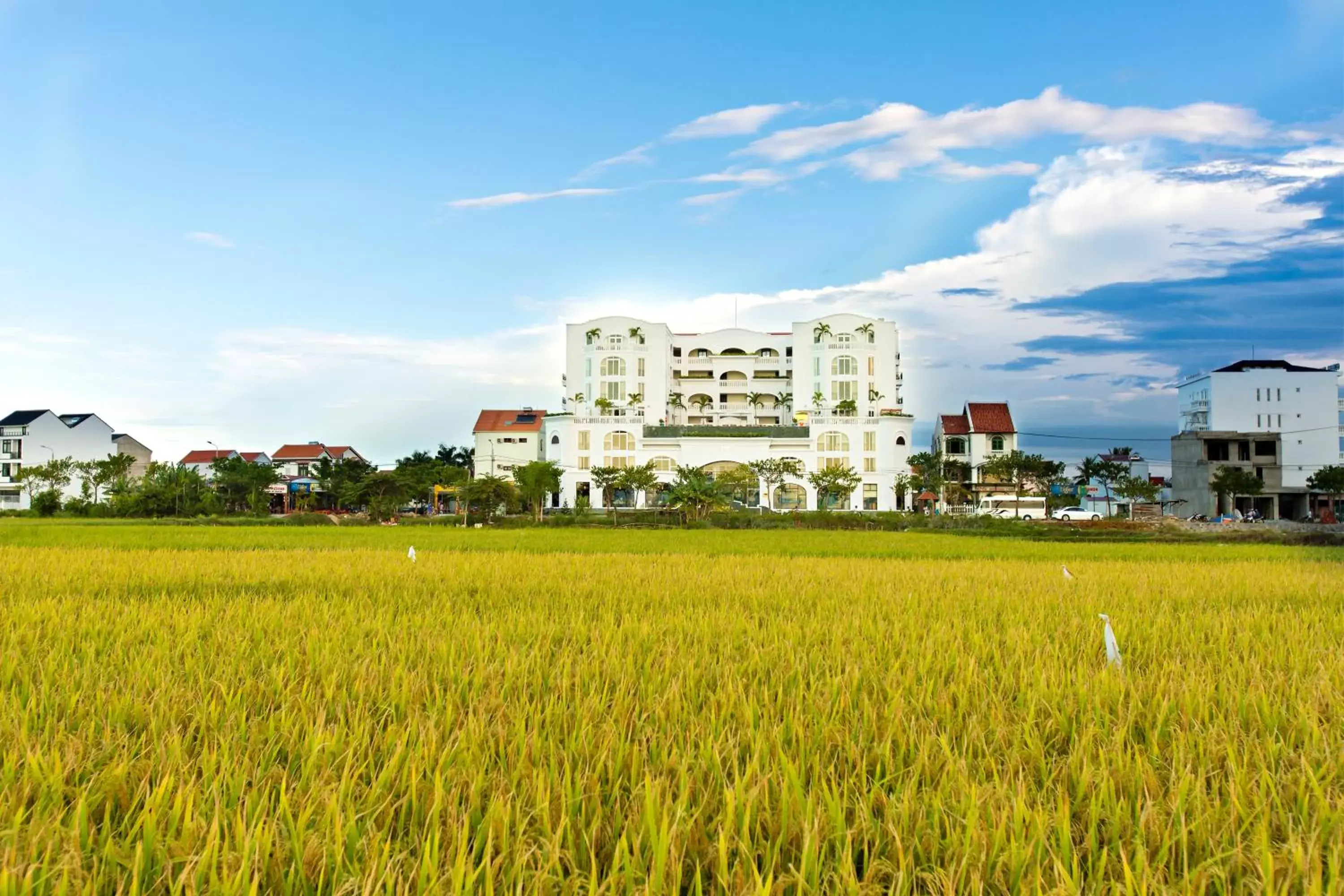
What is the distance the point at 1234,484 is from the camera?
167 feet

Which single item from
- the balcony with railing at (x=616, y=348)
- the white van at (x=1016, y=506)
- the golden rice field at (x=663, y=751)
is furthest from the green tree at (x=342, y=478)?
the golden rice field at (x=663, y=751)

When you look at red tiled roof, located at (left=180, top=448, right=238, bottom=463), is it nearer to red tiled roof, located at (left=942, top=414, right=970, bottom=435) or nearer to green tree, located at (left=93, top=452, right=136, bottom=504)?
green tree, located at (left=93, top=452, right=136, bottom=504)

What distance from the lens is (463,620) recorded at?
593cm

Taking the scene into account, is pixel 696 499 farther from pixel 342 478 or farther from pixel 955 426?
pixel 955 426

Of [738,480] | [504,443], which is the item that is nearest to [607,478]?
[738,480]

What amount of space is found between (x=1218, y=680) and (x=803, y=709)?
212 cm

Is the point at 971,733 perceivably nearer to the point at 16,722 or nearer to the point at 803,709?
the point at 803,709

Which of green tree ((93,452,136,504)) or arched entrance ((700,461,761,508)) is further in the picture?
arched entrance ((700,461,761,508))

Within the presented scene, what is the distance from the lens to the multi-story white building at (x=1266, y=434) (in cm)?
5541

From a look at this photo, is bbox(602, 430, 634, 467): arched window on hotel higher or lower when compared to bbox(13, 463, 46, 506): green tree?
higher

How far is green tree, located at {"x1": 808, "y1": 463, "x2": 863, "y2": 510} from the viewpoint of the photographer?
54875 mm

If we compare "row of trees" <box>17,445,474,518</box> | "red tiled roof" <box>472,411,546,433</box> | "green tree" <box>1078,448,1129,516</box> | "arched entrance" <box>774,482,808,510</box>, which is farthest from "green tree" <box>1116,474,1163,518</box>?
"red tiled roof" <box>472,411,546,433</box>

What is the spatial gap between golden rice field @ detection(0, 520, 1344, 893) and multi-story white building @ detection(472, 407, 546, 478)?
64.0 m

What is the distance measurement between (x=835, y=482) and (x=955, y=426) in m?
19.0
